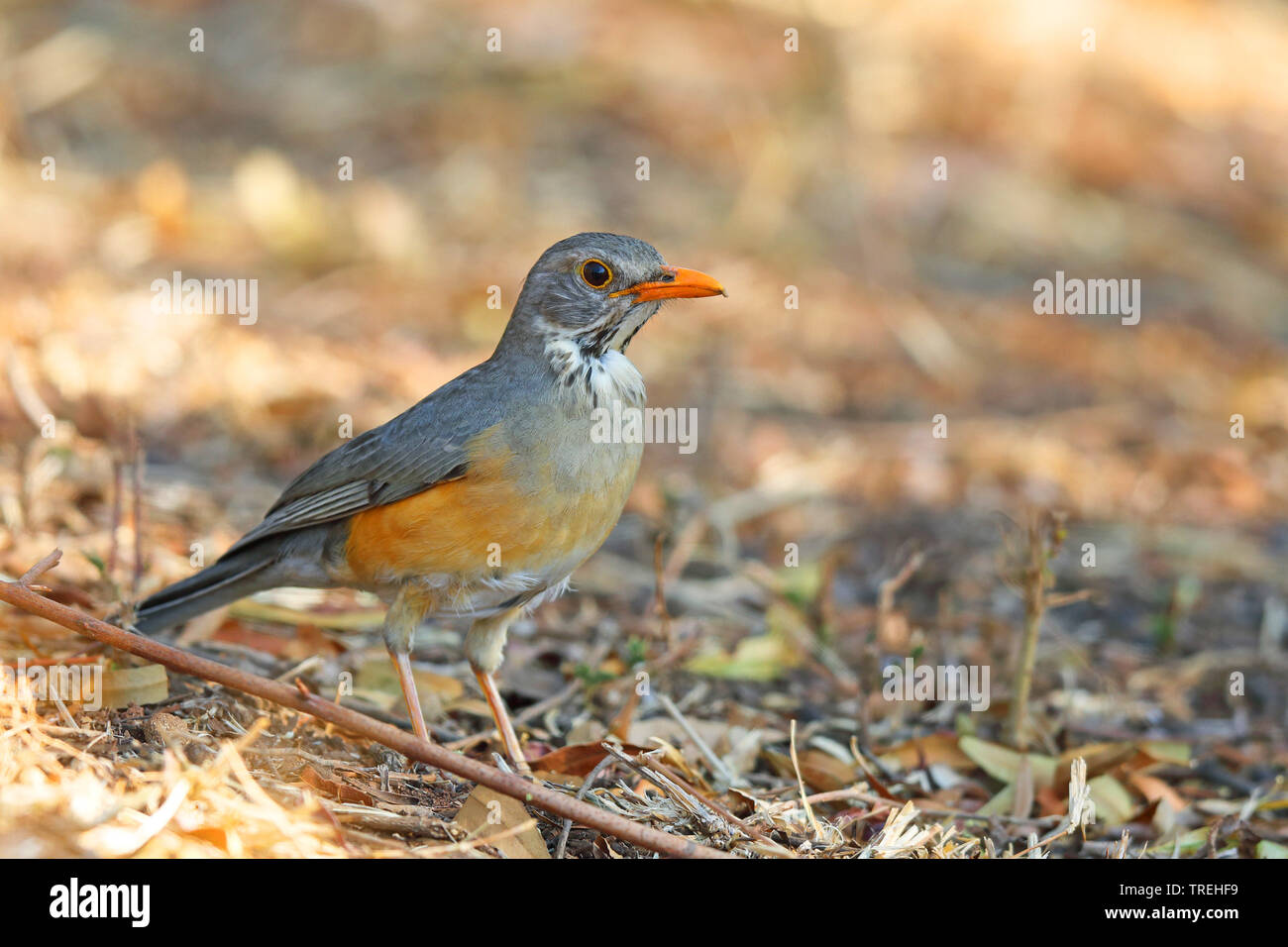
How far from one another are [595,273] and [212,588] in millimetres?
2113

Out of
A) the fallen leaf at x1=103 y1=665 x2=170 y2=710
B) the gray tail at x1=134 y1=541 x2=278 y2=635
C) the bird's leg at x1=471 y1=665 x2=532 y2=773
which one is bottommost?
the bird's leg at x1=471 y1=665 x2=532 y2=773

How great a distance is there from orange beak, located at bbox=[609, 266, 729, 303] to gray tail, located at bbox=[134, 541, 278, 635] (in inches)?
75.5

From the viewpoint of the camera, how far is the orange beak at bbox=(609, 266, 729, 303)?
5.57 metres

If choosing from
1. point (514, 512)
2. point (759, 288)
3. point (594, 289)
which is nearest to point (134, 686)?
point (514, 512)

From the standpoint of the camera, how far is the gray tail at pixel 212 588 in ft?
18.2

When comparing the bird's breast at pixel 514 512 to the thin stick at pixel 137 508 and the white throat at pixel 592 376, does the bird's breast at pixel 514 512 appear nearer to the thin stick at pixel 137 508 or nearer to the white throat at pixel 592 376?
the white throat at pixel 592 376

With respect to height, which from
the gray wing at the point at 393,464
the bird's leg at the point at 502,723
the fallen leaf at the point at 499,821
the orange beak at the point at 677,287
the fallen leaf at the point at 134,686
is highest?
the orange beak at the point at 677,287

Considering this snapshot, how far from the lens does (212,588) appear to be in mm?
5633

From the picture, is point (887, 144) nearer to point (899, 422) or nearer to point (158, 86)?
point (899, 422)

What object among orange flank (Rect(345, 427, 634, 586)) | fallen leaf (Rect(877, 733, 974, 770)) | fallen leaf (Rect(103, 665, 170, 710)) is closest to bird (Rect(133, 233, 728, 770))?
orange flank (Rect(345, 427, 634, 586))

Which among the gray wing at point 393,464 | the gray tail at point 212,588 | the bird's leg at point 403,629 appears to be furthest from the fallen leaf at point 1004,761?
the gray tail at point 212,588

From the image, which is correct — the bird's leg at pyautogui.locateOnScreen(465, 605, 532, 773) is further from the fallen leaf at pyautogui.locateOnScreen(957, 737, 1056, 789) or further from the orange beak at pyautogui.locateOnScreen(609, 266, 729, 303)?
the fallen leaf at pyautogui.locateOnScreen(957, 737, 1056, 789)

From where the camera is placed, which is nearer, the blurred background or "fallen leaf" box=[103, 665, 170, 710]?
"fallen leaf" box=[103, 665, 170, 710]
